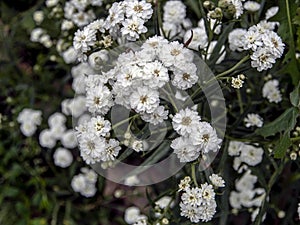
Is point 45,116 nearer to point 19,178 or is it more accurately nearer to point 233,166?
point 19,178

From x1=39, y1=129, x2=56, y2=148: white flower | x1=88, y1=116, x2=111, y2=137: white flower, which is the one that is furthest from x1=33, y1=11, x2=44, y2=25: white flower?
x1=88, y1=116, x2=111, y2=137: white flower

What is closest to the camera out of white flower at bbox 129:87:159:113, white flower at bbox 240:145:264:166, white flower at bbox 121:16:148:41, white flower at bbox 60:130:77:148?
white flower at bbox 129:87:159:113

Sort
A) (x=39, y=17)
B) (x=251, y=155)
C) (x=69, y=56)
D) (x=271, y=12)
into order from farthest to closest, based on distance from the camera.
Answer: (x=39, y=17), (x=69, y=56), (x=271, y=12), (x=251, y=155)

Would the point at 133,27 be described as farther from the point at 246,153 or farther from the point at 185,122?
the point at 246,153

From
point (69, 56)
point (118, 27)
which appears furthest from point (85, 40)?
point (69, 56)

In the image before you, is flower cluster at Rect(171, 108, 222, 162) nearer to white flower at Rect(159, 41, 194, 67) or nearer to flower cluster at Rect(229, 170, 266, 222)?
white flower at Rect(159, 41, 194, 67)

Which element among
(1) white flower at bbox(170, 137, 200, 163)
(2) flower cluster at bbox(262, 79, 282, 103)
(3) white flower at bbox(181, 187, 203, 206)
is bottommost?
(2) flower cluster at bbox(262, 79, 282, 103)
